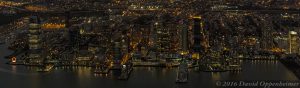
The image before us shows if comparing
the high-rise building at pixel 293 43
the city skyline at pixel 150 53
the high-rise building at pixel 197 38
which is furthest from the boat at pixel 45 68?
the high-rise building at pixel 293 43

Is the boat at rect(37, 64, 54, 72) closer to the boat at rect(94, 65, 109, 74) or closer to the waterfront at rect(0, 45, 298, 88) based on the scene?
the waterfront at rect(0, 45, 298, 88)

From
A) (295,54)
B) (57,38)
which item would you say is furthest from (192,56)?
(57,38)

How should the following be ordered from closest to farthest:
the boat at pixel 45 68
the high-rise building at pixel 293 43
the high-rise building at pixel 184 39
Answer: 1. the boat at pixel 45 68
2. the high-rise building at pixel 293 43
3. the high-rise building at pixel 184 39

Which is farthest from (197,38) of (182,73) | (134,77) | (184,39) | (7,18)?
(7,18)

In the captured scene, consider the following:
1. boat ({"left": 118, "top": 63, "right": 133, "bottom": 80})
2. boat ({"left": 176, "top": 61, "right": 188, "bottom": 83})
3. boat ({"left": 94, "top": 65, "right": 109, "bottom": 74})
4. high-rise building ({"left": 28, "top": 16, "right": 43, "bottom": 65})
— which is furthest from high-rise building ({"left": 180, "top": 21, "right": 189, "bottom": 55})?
high-rise building ({"left": 28, "top": 16, "right": 43, "bottom": 65})

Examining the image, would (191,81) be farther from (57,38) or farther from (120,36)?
(57,38)

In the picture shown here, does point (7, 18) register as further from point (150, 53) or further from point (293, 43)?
point (293, 43)

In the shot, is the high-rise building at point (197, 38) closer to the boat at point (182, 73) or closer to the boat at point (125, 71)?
the boat at point (182, 73)
